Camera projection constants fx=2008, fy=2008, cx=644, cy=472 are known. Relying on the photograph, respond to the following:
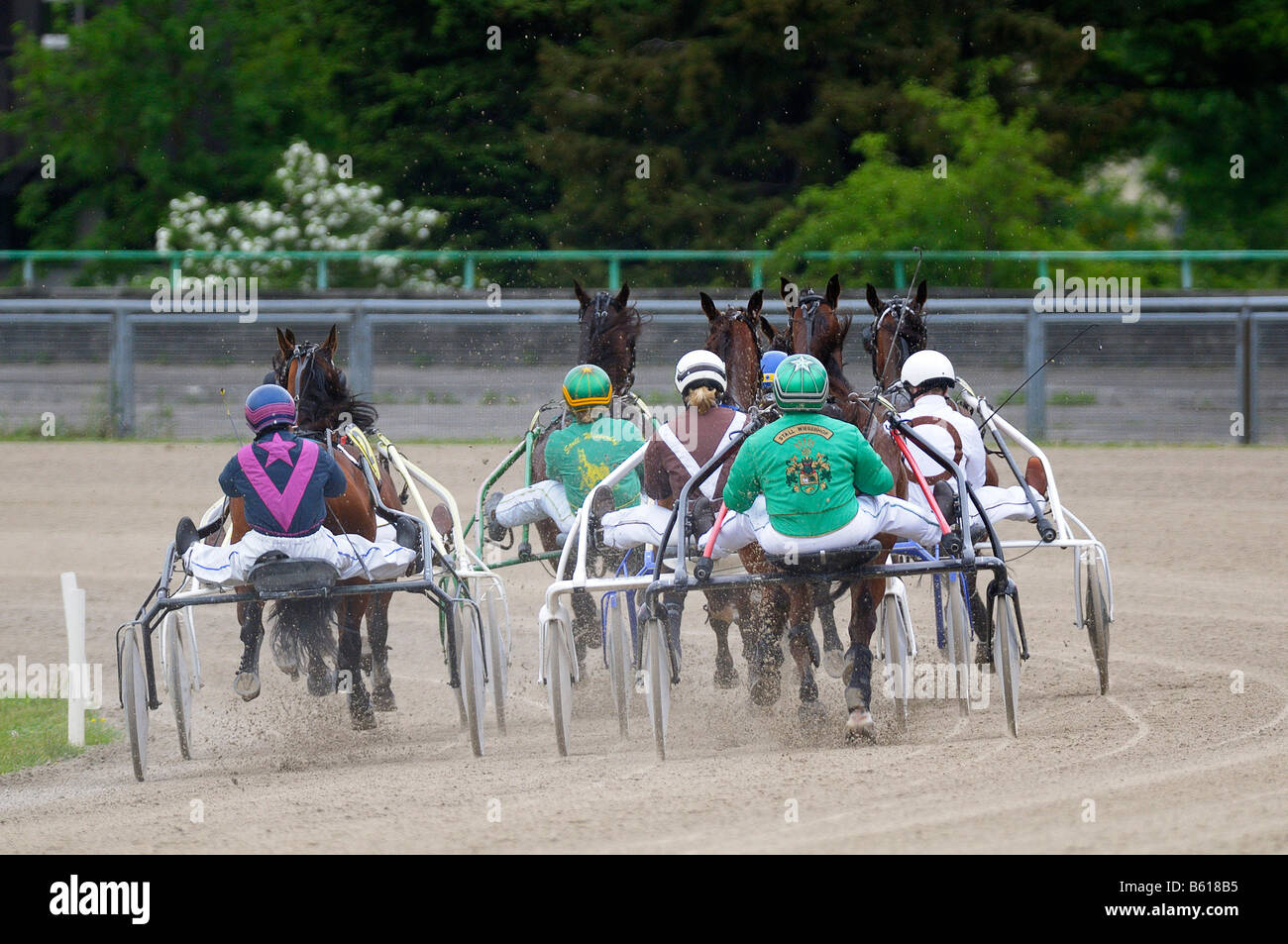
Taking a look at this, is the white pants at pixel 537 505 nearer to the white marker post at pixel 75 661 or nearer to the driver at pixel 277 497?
the driver at pixel 277 497

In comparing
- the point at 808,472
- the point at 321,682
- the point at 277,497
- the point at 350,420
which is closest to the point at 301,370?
the point at 350,420

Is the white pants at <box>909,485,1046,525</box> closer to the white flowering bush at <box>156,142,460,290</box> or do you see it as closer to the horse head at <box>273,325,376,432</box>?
the horse head at <box>273,325,376,432</box>

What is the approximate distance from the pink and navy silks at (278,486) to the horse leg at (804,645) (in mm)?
1874

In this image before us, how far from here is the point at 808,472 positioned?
7.27 metres

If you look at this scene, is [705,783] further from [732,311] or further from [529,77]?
[529,77]

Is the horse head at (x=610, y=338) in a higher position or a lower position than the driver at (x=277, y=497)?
higher

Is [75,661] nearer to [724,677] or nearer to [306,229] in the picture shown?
[724,677]

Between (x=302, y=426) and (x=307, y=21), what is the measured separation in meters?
19.5

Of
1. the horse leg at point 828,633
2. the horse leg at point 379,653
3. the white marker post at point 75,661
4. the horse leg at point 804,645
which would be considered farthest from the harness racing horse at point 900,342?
the white marker post at point 75,661

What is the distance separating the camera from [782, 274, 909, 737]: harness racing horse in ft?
24.9

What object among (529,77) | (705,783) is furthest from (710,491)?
(529,77)

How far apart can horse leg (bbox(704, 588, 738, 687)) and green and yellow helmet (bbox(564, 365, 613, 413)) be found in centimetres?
119

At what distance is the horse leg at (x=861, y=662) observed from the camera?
7543 mm

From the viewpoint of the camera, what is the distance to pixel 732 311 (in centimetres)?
922
